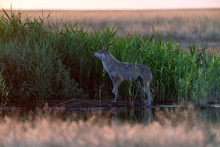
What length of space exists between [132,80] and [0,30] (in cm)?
405

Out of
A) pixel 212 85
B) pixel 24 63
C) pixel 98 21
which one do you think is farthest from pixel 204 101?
pixel 98 21

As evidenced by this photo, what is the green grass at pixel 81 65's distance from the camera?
49.4 feet

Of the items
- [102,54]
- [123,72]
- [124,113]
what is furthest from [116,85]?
[124,113]

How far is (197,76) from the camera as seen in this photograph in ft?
52.8

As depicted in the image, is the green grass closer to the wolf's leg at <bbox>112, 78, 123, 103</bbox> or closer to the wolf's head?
the wolf's leg at <bbox>112, 78, 123, 103</bbox>

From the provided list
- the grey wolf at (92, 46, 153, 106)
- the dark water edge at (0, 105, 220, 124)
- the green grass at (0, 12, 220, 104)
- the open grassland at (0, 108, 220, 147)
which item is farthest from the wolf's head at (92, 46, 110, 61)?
the open grassland at (0, 108, 220, 147)

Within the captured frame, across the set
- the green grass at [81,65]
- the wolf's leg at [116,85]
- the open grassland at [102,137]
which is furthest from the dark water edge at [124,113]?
the open grassland at [102,137]

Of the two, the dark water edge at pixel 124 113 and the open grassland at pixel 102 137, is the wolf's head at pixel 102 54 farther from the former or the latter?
the open grassland at pixel 102 137

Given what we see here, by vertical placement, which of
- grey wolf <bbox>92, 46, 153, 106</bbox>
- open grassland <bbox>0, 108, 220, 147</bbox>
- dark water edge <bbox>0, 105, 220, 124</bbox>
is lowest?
dark water edge <bbox>0, 105, 220, 124</bbox>

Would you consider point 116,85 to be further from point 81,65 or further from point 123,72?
point 81,65

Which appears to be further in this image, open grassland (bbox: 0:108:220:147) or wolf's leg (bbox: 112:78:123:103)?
wolf's leg (bbox: 112:78:123:103)

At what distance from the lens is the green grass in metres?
15.0

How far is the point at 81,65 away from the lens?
16.0 meters

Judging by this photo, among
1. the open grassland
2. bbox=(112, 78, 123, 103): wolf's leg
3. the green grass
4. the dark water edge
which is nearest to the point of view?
the open grassland
